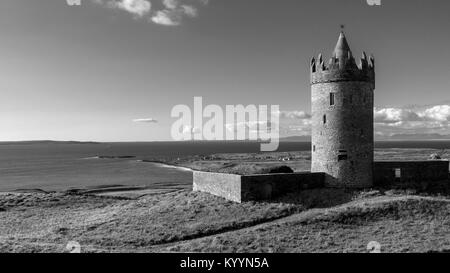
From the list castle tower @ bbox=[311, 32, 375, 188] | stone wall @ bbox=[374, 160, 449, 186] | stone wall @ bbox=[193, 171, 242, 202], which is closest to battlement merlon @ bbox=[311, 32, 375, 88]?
castle tower @ bbox=[311, 32, 375, 188]

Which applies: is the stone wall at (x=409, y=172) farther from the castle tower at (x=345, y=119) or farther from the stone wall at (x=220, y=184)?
the stone wall at (x=220, y=184)

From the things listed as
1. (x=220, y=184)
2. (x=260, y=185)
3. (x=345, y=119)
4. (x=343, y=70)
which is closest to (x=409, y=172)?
(x=345, y=119)

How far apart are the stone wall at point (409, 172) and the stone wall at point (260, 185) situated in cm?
454

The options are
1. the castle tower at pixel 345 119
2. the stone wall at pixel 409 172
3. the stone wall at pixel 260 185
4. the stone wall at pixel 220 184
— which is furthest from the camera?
the stone wall at pixel 409 172

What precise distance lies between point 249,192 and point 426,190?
1300 cm

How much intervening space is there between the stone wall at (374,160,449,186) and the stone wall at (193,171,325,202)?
14.9ft

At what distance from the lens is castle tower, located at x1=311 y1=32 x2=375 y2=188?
1113 inches

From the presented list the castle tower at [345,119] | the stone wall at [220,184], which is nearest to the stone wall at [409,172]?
the castle tower at [345,119]

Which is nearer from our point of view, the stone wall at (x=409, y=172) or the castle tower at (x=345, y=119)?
the castle tower at (x=345, y=119)

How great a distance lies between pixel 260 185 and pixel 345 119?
755 centimetres

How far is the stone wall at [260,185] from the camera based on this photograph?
26.6 m

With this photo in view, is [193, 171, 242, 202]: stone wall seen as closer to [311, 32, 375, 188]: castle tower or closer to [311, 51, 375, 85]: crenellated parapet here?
[311, 32, 375, 188]: castle tower

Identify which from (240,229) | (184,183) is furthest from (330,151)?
(184,183)
